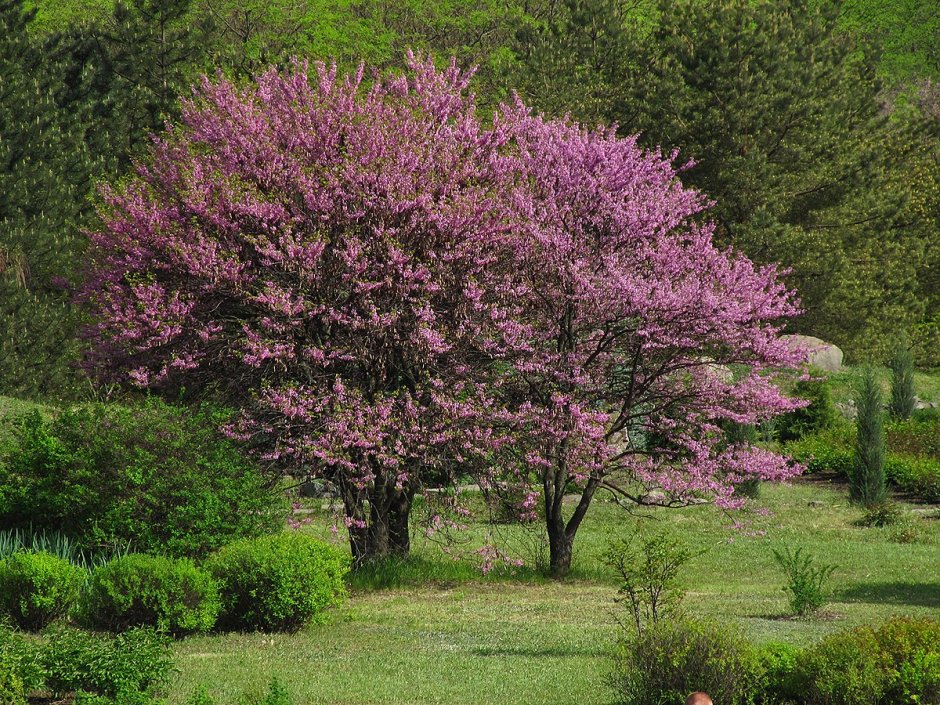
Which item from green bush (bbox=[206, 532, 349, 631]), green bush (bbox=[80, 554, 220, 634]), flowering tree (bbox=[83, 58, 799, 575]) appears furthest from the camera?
flowering tree (bbox=[83, 58, 799, 575])

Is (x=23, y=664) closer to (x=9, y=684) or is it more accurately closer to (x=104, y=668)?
(x=9, y=684)

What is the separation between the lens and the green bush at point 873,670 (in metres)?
7.67

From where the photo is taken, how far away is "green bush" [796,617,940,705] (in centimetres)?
767

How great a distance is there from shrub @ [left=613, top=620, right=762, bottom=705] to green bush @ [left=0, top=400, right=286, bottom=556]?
5.87 metres

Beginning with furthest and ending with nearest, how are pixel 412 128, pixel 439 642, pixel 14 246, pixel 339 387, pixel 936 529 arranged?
pixel 14 246, pixel 936 529, pixel 412 128, pixel 339 387, pixel 439 642

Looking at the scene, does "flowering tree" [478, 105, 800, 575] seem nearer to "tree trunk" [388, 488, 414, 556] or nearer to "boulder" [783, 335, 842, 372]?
"tree trunk" [388, 488, 414, 556]

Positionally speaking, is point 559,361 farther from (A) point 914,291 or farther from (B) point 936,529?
(A) point 914,291

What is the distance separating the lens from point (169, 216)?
14.8 m

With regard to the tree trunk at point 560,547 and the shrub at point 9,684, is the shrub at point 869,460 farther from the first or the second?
the shrub at point 9,684

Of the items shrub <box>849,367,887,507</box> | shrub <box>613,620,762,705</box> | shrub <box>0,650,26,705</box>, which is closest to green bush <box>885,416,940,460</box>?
shrub <box>849,367,887,507</box>

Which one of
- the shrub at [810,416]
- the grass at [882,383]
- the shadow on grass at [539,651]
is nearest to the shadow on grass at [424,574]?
the shadow on grass at [539,651]

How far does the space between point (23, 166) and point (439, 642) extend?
19.9m

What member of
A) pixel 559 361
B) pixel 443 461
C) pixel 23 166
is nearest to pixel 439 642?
pixel 443 461

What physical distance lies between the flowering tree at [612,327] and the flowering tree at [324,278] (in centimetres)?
63
